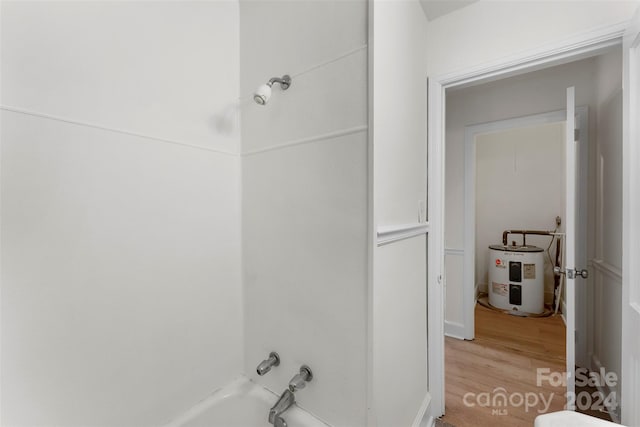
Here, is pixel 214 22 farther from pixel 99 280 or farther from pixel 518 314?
pixel 518 314

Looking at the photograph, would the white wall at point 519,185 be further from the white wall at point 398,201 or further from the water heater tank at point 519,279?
the white wall at point 398,201

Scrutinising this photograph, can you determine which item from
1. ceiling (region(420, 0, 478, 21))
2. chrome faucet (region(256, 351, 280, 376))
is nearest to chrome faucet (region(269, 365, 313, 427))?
chrome faucet (region(256, 351, 280, 376))

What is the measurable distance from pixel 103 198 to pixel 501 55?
1960 mm

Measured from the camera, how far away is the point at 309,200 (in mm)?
1165

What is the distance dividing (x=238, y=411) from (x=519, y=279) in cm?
339

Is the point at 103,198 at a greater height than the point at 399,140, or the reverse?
the point at 399,140

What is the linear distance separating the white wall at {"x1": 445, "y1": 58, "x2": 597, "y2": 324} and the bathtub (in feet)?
7.08

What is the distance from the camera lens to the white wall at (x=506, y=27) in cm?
120

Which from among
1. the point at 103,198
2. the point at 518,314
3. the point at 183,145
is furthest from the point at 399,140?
the point at 518,314

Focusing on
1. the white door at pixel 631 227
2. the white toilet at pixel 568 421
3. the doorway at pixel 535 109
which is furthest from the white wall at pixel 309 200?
the doorway at pixel 535 109

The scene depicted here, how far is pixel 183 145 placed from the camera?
1.21 meters

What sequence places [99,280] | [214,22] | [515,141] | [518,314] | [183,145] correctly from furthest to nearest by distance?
1. [515,141]
2. [518,314]
3. [214,22]
4. [183,145]
5. [99,280]

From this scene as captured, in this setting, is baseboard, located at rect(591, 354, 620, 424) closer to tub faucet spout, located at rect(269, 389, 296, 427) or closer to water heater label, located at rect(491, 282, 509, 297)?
water heater label, located at rect(491, 282, 509, 297)

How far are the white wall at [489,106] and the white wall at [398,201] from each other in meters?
1.36
